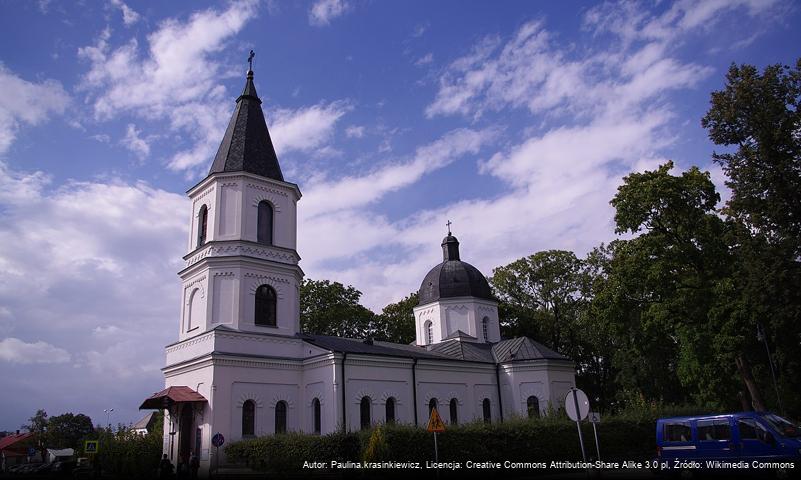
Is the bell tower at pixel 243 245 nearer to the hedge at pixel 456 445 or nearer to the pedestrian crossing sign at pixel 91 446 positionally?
the pedestrian crossing sign at pixel 91 446

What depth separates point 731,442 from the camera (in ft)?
54.0

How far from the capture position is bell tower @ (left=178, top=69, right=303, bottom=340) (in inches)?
1087

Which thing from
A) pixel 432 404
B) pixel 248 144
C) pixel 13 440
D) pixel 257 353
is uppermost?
pixel 248 144

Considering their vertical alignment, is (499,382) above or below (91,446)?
above

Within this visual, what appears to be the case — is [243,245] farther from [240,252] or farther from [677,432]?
[677,432]

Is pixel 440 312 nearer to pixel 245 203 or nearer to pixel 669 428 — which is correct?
pixel 245 203

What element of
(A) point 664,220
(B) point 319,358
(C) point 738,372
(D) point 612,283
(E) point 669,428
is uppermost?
(A) point 664,220

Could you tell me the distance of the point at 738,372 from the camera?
27828 mm

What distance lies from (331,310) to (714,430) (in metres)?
33.8

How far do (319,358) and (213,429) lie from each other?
566 cm

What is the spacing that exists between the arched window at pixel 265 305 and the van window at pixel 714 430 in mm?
18918

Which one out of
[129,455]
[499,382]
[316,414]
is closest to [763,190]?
[499,382]

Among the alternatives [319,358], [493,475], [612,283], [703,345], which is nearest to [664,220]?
[612,283]

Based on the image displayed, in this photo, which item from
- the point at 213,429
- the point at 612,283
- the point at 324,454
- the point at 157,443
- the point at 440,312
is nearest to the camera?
the point at 324,454
